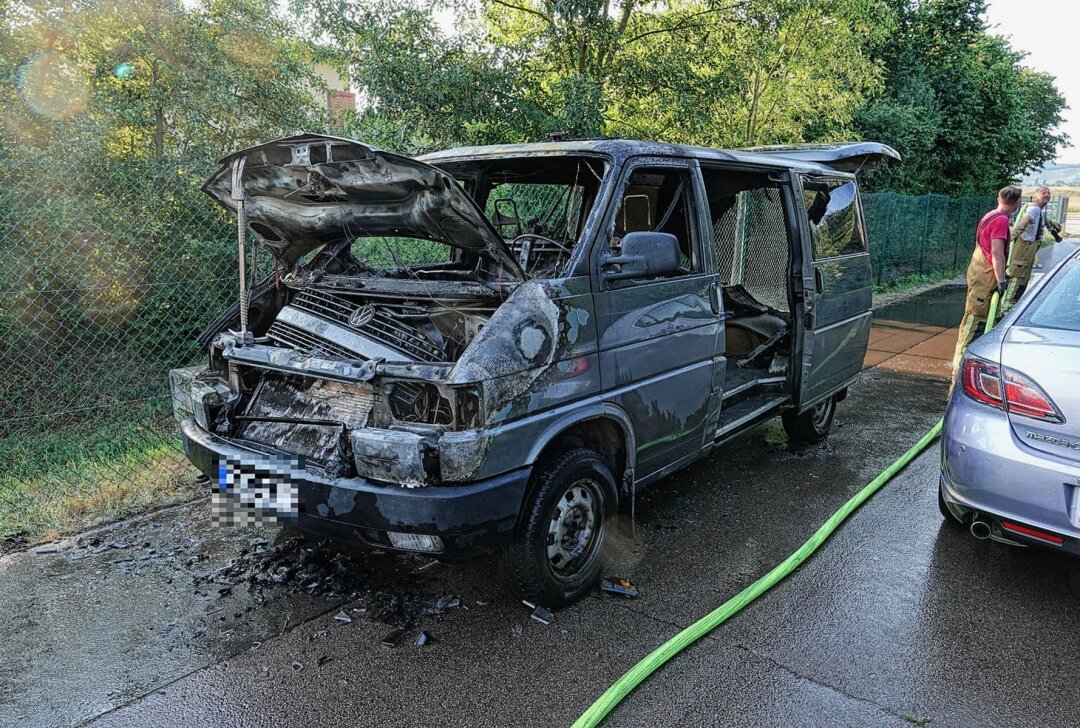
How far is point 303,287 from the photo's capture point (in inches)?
158

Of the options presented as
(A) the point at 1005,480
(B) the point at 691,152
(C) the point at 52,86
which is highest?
(C) the point at 52,86

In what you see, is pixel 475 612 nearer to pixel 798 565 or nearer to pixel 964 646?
pixel 798 565

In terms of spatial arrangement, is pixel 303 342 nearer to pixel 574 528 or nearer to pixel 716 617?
pixel 574 528

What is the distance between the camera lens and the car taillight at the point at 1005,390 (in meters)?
3.27

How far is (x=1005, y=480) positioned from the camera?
10.8 ft

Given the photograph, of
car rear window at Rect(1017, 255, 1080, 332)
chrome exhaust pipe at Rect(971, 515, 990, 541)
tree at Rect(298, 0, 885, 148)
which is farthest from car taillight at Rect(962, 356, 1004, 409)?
tree at Rect(298, 0, 885, 148)

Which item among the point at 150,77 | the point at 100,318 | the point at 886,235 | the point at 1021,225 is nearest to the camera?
the point at 100,318

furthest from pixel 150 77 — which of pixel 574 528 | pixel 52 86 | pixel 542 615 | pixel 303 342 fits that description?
pixel 542 615

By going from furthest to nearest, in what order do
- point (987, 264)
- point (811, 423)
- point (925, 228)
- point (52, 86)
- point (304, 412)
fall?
point (925, 228), point (52, 86), point (987, 264), point (811, 423), point (304, 412)

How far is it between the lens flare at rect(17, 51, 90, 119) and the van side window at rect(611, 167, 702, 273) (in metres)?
6.90

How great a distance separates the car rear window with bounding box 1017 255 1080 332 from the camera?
370cm

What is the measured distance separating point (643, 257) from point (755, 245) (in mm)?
3361

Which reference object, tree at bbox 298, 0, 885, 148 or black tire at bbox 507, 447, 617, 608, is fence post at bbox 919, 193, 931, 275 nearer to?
tree at bbox 298, 0, 885, 148

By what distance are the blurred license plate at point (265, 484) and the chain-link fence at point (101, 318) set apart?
178 cm
